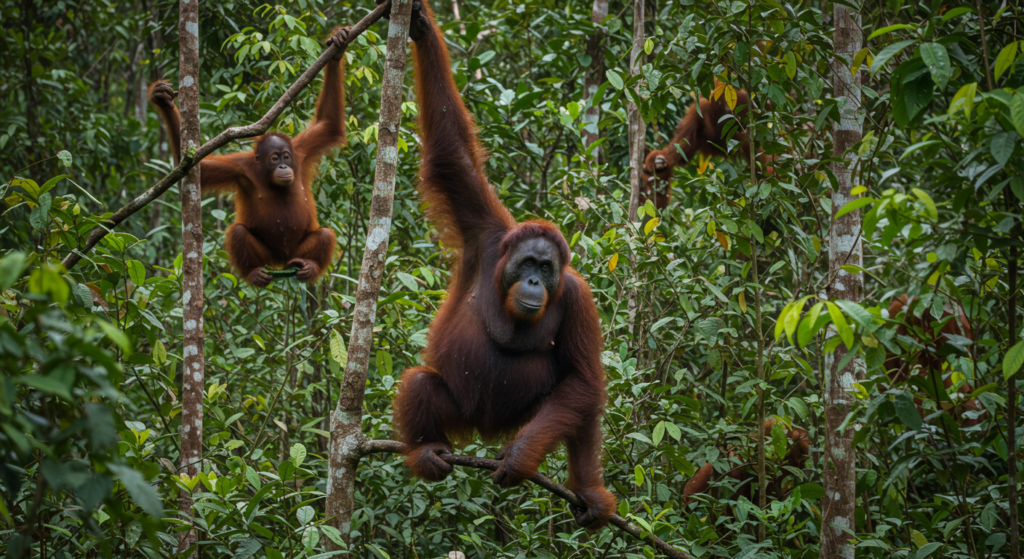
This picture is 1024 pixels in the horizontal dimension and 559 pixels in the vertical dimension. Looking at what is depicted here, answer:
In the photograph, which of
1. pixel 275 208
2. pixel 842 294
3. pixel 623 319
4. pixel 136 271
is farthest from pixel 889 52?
pixel 275 208

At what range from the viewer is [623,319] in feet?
13.6

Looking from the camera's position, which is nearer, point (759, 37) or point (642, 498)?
point (642, 498)

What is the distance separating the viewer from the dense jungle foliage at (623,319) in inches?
81.3

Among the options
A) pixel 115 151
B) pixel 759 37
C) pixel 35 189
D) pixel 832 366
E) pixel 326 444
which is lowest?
pixel 326 444

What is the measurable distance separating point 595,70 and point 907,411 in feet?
13.8

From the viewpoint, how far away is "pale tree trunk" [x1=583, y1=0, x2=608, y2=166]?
17.7ft

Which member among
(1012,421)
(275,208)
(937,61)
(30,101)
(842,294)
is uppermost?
(30,101)

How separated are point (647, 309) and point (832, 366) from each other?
1.30 metres

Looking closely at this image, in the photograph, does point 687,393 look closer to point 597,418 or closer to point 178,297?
point 597,418

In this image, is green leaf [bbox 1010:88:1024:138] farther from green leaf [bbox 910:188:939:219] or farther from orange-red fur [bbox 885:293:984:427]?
orange-red fur [bbox 885:293:984:427]

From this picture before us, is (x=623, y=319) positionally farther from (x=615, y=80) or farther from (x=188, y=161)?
(x=188, y=161)

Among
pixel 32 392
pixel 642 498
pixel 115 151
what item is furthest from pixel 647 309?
pixel 115 151

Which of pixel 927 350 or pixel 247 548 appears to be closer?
pixel 927 350

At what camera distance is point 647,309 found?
4.44 m
